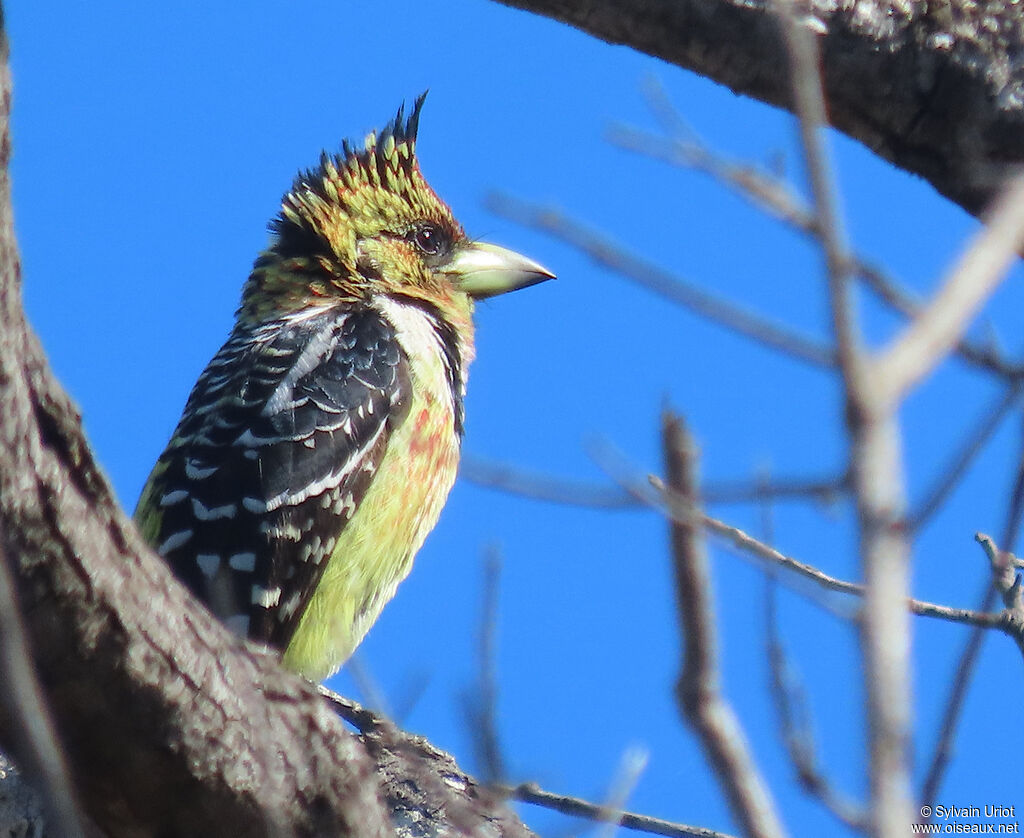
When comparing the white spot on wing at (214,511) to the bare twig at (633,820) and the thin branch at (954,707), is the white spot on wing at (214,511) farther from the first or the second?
the thin branch at (954,707)

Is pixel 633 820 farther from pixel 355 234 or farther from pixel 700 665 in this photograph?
pixel 355 234

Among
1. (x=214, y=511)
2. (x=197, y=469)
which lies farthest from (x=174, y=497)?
(x=214, y=511)

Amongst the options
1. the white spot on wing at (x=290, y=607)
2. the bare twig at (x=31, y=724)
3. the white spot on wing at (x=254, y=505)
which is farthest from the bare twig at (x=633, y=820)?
the bare twig at (x=31, y=724)

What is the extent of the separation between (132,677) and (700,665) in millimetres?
1585

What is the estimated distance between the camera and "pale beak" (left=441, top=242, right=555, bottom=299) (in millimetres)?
6059

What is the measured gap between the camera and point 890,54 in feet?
11.9

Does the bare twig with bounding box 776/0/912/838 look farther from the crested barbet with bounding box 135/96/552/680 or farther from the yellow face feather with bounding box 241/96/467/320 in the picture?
the yellow face feather with bounding box 241/96/467/320

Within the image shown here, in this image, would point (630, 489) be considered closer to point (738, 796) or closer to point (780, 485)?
point (780, 485)

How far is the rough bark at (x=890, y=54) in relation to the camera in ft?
11.8

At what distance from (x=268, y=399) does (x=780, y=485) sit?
3580 millimetres

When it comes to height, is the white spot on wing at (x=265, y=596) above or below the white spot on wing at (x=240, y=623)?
above

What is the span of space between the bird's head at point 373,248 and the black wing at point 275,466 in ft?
1.64

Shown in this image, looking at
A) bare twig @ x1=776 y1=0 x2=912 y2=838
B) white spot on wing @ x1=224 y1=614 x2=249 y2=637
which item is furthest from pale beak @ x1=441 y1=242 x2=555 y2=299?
bare twig @ x1=776 y1=0 x2=912 y2=838

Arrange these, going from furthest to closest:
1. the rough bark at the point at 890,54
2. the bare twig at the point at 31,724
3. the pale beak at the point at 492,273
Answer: the pale beak at the point at 492,273 → the rough bark at the point at 890,54 → the bare twig at the point at 31,724
